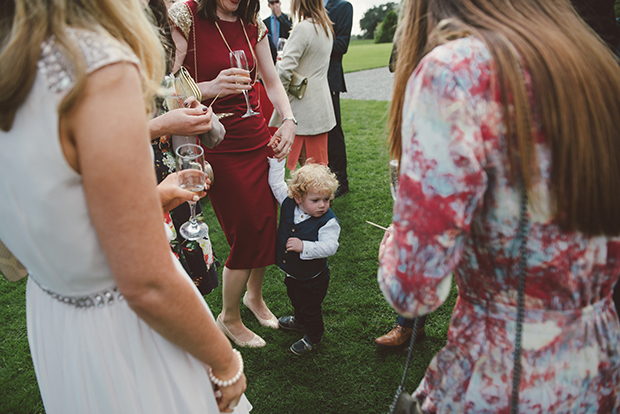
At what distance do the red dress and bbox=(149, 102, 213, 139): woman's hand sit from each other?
632 mm

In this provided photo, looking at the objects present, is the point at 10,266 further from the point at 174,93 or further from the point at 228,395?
the point at 174,93

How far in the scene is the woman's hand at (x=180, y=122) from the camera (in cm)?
207

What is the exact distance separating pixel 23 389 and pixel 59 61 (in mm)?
2948

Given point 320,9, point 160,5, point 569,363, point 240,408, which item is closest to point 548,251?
point 569,363

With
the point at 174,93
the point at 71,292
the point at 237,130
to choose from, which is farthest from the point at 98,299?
the point at 237,130

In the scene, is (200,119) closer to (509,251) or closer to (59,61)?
(59,61)

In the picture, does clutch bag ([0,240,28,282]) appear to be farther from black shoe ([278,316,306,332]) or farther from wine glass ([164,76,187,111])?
black shoe ([278,316,306,332])

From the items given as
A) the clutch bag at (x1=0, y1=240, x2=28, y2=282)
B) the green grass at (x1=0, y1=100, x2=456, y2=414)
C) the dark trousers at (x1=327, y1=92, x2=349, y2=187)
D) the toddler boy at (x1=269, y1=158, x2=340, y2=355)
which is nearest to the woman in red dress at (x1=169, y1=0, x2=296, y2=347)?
the toddler boy at (x1=269, y1=158, x2=340, y2=355)

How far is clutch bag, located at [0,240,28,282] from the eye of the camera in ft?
4.15

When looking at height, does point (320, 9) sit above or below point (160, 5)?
below

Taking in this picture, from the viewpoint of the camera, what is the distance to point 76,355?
3.58ft

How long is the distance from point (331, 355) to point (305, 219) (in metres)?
1.06

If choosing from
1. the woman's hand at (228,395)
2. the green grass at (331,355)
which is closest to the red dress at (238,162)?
the green grass at (331,355)

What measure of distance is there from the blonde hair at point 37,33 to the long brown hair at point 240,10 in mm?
1830
